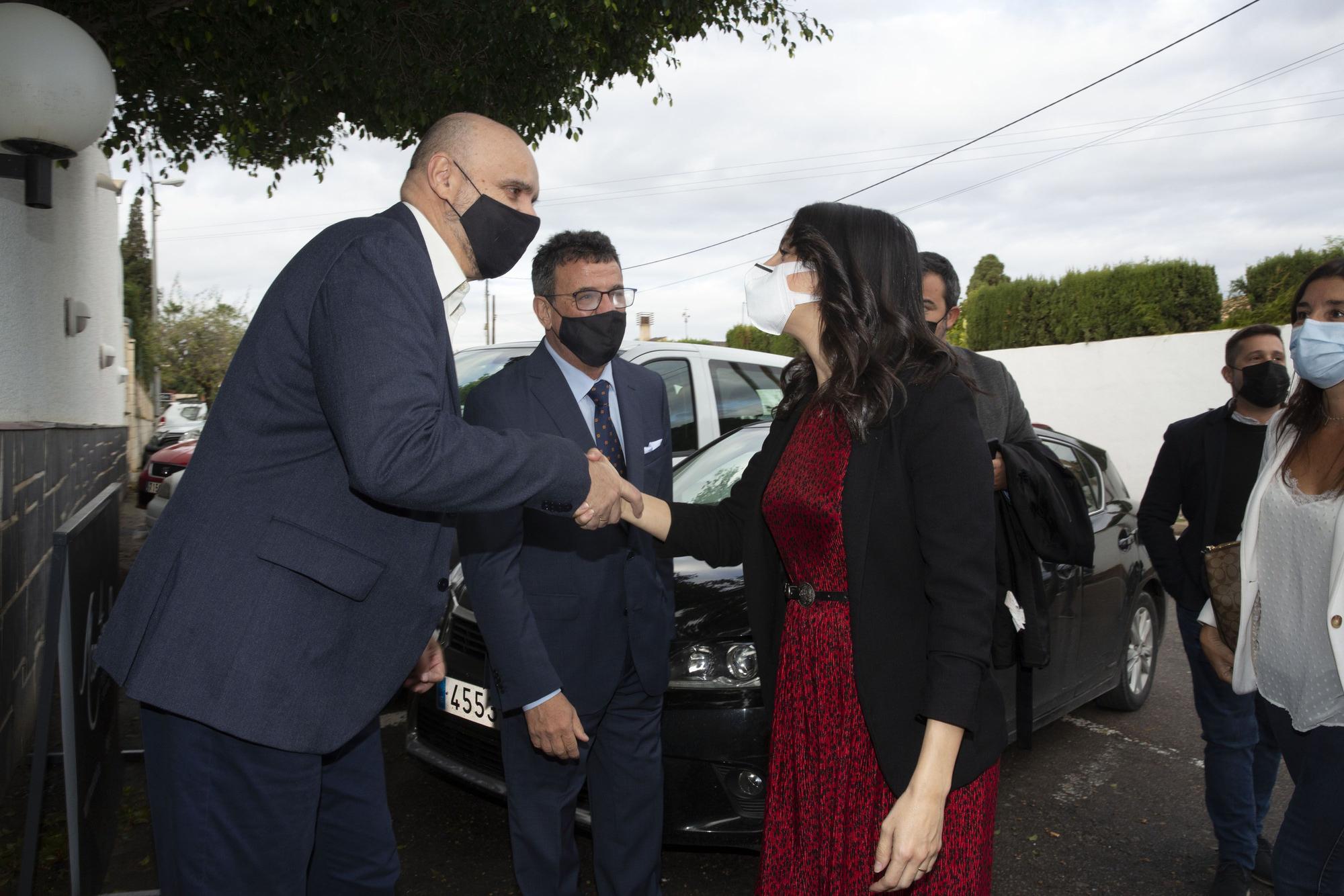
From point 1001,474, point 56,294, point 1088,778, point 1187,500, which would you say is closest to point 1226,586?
point 1001,474

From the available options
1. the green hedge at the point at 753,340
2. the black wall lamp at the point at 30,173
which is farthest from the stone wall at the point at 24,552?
the green hedge at the point at 753,340

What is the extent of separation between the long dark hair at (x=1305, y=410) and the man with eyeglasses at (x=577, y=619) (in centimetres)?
184

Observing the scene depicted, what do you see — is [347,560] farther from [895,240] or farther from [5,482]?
[5,482]

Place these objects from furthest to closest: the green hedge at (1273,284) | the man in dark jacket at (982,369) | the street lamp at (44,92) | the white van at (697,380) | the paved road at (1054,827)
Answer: the green hedge at (1273,284)
the white van at (697,380)
the street lamp at (44,92)
the paved road at (1054,827)
the man in dark jacket at (982,369)

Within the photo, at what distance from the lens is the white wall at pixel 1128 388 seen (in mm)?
14680

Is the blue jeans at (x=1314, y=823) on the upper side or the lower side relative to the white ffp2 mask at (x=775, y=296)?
lower

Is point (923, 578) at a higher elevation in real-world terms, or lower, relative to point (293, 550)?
lower

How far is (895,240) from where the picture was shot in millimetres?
2094

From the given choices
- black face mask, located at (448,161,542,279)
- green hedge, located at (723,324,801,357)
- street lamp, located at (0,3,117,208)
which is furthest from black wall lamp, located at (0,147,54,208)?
green hedge, located at (723,324,801,357)

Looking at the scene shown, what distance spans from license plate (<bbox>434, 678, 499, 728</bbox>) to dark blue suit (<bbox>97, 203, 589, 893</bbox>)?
1.68m

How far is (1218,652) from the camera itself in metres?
3.05

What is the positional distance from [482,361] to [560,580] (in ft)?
13.2

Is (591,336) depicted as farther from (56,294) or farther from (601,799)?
(56,294)

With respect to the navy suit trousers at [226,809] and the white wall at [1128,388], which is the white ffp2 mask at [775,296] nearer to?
the navy suit trousers at [226,809]
